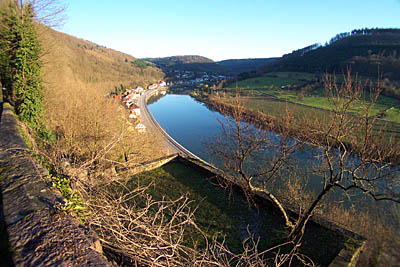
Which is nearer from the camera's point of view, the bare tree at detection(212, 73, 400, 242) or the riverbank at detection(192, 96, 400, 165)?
the bare tree at detection(212, 73, 400, 242)

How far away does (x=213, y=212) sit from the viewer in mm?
7023

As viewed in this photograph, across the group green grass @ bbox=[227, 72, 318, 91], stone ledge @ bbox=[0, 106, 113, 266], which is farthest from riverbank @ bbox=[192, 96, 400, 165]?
green grass @ bbox=[227, 72, 318, 91]

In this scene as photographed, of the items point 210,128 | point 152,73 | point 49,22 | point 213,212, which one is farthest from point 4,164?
point 152,73

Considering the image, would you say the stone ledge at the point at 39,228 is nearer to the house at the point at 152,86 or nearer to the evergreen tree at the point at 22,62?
the evergreen tree at the point at 22,62

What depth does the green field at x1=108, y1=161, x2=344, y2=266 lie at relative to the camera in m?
5.82

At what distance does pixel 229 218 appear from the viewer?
22.2ft

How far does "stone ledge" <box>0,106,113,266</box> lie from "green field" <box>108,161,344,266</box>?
237 centimetres

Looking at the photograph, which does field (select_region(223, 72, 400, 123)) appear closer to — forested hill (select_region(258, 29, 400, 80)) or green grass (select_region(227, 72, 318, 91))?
green grass (select_region(227, 72, 318, 91))

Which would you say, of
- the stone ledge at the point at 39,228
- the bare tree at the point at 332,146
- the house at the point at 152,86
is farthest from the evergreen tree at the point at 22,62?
the house at the point at 152,86

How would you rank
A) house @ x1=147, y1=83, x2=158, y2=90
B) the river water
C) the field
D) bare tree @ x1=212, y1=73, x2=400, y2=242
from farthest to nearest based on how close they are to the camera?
house @ x1=147, y1=83, x2=158, y2=90 < the field < the river water < bare tree @ x1=212, y1=73, x2=400, y2=242

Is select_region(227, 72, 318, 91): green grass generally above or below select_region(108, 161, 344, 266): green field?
above

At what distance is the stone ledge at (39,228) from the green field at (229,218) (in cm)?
237

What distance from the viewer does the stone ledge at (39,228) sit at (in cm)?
167

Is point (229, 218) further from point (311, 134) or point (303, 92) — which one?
point (303, 92)
